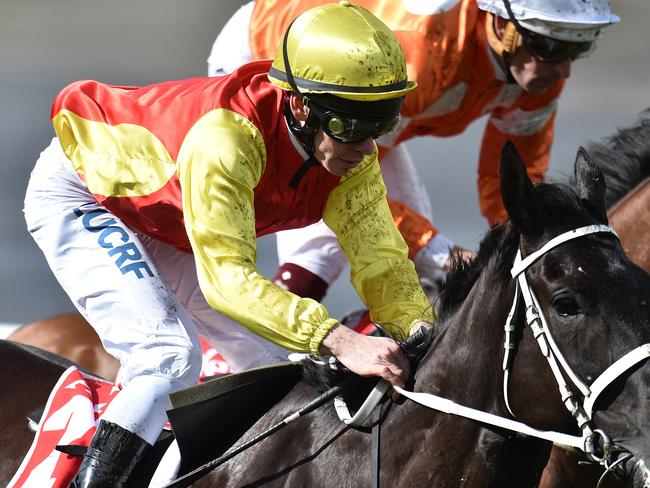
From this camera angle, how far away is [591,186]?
2859 millimetres

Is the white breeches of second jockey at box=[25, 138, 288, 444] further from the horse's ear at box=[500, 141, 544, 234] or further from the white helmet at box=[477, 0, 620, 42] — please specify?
the white helmet at box=[477, 0, 620, 42]

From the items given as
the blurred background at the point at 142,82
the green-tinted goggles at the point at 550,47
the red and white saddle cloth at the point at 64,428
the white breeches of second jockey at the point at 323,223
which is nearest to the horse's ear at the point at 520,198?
the red and white saddle cloth at the point at 64,428

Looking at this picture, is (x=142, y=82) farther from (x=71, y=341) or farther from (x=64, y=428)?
(x=64, y=428)

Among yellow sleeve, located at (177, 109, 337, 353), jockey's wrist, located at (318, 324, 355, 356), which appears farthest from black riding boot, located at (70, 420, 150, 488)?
jockey's wrist, located at (318, 324, 355, 356)

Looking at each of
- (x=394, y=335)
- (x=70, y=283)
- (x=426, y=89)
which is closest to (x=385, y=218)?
(x=394, y=335)

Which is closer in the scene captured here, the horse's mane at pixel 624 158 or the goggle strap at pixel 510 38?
the horse's mane at pixel 624 158

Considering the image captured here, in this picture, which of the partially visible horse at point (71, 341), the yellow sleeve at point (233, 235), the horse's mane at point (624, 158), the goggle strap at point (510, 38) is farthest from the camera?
the partially visible horse at point (71, 341)

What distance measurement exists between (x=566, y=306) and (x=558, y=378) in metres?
0.15

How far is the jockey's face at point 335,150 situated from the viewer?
10.0 feet

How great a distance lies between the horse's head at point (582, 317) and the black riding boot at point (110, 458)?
96cm

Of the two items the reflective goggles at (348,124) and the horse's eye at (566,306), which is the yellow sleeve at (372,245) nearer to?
the reflective goggles at (348,124)

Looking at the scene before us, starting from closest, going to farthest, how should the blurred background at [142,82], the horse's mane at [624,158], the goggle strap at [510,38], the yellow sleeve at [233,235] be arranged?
the yellow sleeve at [233,235] < the horse's mane at [624,158] < the goggle strap at [510,38] < the blurred background at [142,82]

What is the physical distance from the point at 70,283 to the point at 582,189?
4.55 feet

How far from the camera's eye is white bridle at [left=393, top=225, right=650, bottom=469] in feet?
8.13
